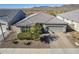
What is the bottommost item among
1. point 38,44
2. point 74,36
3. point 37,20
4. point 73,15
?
point 38,44

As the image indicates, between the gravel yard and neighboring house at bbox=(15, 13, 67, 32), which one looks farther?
the gravel yard

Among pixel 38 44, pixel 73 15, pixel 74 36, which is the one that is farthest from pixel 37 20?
pixel 73 15

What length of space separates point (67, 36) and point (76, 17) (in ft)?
2.12

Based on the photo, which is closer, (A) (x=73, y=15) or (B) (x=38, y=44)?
(A) (x=73, y=15)

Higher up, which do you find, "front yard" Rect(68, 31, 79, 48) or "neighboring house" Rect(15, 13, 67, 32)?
"neighboring house" Rect(15, 13, 67, 32)

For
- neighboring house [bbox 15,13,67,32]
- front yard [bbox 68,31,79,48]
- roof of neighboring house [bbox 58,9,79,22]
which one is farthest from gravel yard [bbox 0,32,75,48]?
roof of neighboring house [bbox 58,9,79,22]

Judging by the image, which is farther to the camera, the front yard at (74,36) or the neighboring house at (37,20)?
the neighboring house at (37,20)

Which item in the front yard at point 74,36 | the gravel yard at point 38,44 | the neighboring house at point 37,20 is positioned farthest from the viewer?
the gravel yard at point 38,44

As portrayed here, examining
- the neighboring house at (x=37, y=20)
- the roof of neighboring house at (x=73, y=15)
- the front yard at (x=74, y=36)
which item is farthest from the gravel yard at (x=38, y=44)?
the roof of neighboring house at (x=73, y=15)

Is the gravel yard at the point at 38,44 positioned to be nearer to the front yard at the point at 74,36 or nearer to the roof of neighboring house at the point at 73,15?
the front yard at the point at 74,36

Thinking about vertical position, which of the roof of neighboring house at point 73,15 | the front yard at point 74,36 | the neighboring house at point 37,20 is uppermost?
the roof of neighboring house at point 73,15

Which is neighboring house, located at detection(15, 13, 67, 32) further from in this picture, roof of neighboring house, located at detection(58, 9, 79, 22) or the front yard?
roof of neighboring house, located at detection(58, 9, 79, 22)

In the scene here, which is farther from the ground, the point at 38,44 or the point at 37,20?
the point at 37,20

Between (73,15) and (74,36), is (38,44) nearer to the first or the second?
(74,36)
